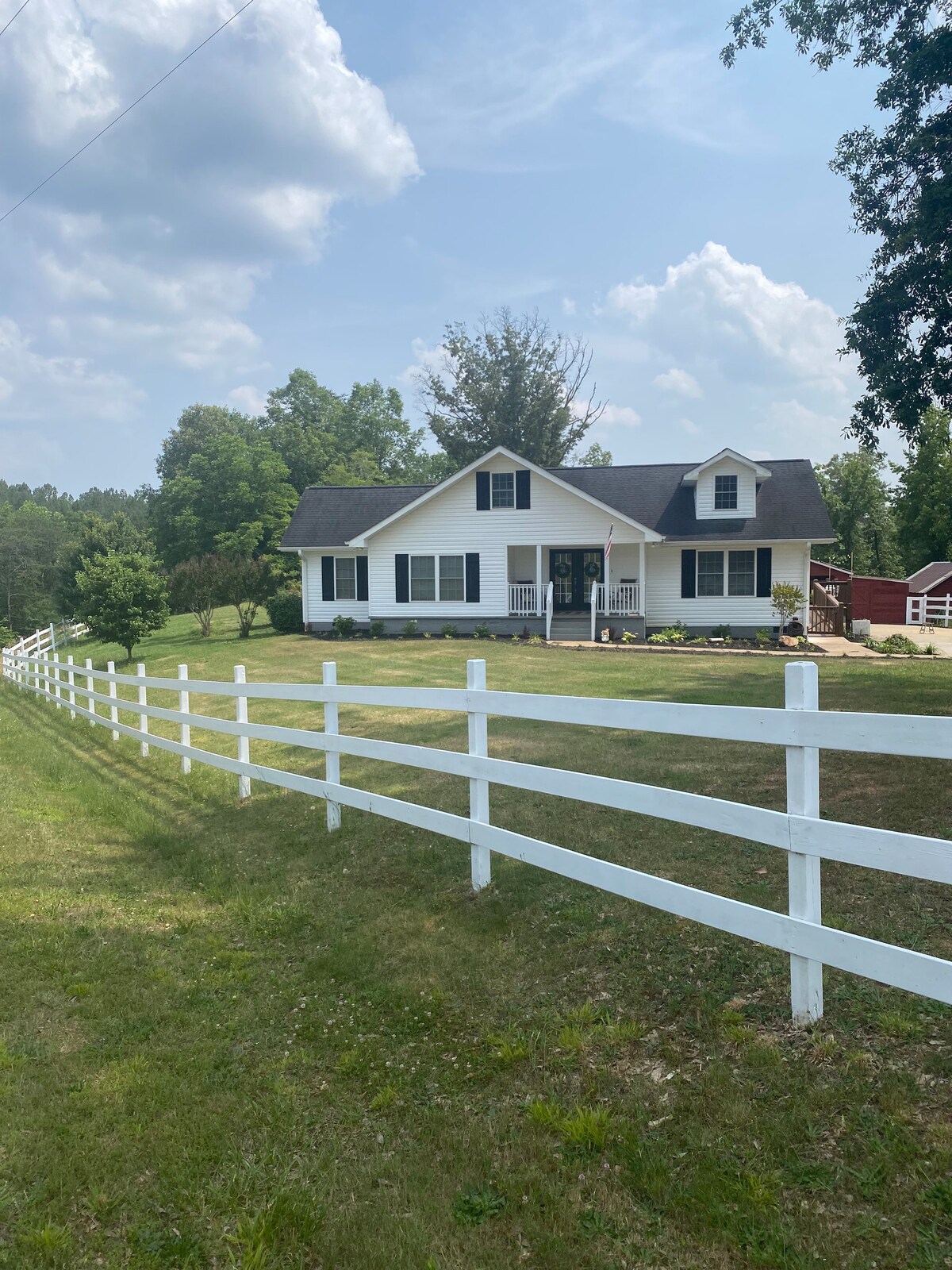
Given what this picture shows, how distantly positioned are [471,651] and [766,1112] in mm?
18521

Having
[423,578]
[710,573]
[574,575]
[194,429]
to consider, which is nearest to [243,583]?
[423,578]

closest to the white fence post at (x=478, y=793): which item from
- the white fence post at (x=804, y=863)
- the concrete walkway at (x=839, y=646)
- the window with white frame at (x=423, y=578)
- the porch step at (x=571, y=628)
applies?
the white fence post at (x=804, y=863)

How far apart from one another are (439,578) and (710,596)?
26.1ft

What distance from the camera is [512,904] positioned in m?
5.02

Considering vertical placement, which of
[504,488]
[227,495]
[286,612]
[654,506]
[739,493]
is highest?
[227,495]

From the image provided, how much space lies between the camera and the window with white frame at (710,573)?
83.9 ft

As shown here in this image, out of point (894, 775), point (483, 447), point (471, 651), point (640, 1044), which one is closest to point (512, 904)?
point (640, 1044)

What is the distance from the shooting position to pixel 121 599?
81.8 feet

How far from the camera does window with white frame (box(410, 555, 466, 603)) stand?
26.3 m

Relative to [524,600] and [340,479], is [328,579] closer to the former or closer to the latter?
[524,600]

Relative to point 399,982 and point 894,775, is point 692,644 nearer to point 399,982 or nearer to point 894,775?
point 894,775

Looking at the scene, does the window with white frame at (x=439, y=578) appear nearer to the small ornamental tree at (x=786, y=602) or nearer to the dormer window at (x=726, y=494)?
the dormer window at (x=726, y=494)

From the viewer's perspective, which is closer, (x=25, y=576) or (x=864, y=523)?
(x=864, y=523)

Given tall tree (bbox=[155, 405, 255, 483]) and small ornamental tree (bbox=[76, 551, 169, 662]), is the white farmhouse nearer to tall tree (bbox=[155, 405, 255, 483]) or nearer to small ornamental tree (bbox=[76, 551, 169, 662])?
small ornamental tree (bbox=[76, 551, 169, 662])
